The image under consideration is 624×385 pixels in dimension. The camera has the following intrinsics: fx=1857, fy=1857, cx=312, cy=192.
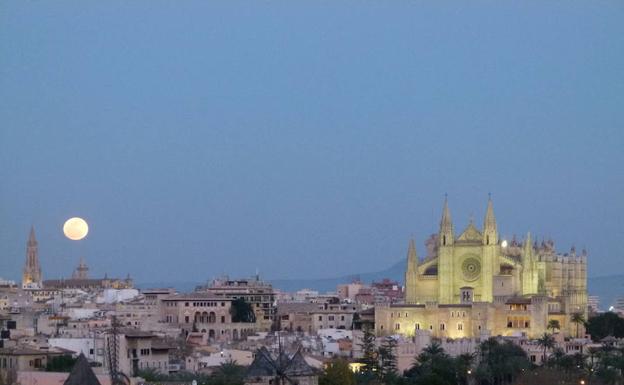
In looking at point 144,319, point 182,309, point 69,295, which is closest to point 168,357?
point 144,319

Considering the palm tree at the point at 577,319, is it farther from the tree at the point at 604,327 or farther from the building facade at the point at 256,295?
the building facade at the point at 256,295

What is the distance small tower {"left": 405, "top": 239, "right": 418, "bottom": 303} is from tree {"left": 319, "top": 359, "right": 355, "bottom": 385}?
90.5 ft

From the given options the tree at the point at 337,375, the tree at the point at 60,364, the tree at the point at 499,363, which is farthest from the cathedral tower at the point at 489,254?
the tree at the point at 60,364

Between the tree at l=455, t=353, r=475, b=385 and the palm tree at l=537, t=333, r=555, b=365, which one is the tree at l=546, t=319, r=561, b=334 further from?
the tree at l=455, t=353, r=475, b=385

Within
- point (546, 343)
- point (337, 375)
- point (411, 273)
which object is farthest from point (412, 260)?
point (337, 375)

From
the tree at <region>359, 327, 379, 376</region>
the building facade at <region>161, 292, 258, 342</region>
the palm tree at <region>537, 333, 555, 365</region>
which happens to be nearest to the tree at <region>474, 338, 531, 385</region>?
the palm tree at <region>537, 333, 555, 365</region>

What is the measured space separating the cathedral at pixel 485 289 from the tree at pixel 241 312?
5767 millimetres

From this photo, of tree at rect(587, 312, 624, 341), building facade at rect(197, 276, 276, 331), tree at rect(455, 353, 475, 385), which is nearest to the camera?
tree at rect(455, 353, 475, 385)

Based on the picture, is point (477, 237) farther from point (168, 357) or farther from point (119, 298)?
point (168, 357)

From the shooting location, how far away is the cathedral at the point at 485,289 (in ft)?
229

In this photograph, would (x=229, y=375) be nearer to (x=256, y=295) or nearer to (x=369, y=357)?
(x=369, y=357)

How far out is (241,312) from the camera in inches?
2908

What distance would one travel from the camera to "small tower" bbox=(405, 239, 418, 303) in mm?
74806

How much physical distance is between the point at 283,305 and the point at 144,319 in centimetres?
1177
